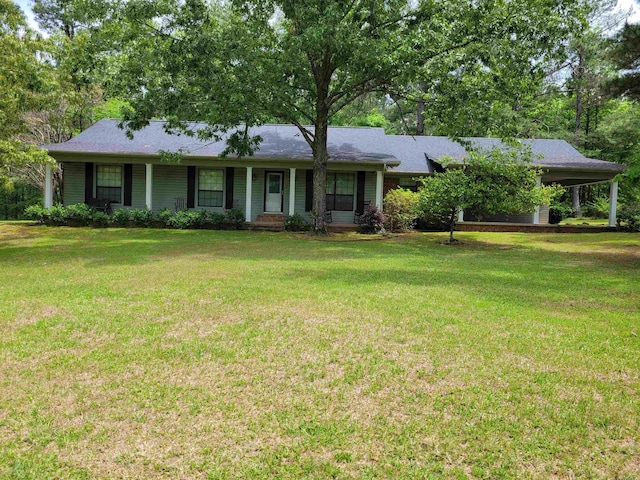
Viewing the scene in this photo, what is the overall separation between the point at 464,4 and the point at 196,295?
11.3 metres

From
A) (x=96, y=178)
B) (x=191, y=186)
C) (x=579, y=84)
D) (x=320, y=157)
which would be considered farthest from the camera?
(x=579, y=84)

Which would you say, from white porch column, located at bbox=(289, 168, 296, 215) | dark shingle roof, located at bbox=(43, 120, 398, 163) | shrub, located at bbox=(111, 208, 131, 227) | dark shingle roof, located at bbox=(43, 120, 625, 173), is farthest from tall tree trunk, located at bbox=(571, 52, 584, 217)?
shrub, located at bbox=(111, 208, 131, 227)

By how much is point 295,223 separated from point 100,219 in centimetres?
729

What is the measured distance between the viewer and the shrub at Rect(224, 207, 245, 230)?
16703 millimetres

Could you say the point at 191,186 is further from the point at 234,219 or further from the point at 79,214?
the point at 79,214

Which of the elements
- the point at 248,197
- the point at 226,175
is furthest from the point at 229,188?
the point at 248,197

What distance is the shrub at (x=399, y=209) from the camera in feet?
54.6

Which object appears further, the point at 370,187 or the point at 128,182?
the point at 370,187

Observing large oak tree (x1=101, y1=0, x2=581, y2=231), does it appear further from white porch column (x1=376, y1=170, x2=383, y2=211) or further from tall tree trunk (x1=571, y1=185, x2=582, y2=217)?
tall tree trunk (x1=571, y1=185, x2=582, y2=217)

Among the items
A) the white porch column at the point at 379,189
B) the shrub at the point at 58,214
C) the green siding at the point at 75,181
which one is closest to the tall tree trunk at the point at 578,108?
the white porch column at the point at 379,189

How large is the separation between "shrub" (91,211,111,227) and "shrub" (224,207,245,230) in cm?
443

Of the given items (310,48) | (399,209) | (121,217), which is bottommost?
(121,217)

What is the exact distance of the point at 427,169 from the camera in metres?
19.4

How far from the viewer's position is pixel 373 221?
54.1ft
